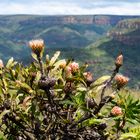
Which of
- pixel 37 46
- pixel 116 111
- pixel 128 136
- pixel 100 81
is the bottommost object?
pixel 128 136

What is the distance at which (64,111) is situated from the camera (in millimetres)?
3814

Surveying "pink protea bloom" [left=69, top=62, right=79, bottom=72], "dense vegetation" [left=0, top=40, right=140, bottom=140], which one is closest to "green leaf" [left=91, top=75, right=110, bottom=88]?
"dense vegetation" [left=0, top=40, right=140, bottom=140]

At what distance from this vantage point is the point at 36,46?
3453 mm

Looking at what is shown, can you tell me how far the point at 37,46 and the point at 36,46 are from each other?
0.4 inches

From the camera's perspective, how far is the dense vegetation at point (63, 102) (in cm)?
351

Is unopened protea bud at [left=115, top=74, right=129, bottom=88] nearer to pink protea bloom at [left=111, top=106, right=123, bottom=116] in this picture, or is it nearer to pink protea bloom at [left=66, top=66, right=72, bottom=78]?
pink protea bloom at [left=111, top=106, right=123, bottom=116]

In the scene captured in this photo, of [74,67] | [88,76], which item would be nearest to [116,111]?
[88,76]

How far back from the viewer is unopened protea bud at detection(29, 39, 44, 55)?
3.43m

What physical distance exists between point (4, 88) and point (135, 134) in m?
1.40

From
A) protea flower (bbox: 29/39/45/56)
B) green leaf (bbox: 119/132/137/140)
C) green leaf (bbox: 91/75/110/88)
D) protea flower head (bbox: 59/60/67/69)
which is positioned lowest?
green leaf (bbox: 119/132/137/140)

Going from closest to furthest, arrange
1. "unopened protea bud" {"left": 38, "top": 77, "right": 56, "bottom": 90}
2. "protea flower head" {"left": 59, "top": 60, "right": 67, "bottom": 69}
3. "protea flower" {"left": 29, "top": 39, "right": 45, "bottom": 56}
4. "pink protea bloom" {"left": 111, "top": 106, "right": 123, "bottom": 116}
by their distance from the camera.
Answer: "unopened protea bud" {"left": 38, "top": 77, "right": 56, "bottom": 90}
"protea flower" {"left": 29, "top": 39, "right": 45, "bottom": 56}
"pink protea bloom" {"left": 111, "top": 106, "right": 123, "bottom": 116}
"protea flower head" {"left": 59, "top": 60, "right": 67, "bottom": 69}

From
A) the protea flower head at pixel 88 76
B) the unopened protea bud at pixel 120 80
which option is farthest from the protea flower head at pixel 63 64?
the unopened protea bud at pixel 120 80

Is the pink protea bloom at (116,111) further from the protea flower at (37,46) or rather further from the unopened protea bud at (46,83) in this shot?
the protea flower at (37,46)

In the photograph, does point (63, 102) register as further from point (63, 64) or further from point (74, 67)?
point (63, 64)
